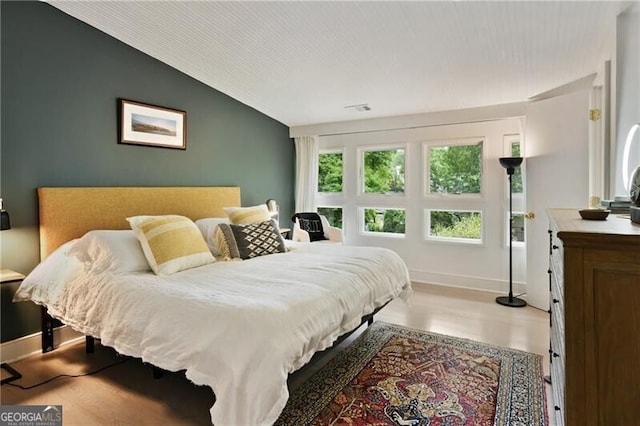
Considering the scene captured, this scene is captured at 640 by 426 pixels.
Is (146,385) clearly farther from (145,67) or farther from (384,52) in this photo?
(384,52)

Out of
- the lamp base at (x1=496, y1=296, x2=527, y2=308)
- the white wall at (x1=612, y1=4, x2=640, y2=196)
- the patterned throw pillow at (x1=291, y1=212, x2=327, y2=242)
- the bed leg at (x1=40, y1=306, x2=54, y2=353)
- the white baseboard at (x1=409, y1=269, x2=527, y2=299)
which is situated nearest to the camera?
the white wall at (x1=612, y1=4, x2=640, y2=196)

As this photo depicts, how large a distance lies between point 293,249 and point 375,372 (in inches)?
57.4

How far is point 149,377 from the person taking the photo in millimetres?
2479

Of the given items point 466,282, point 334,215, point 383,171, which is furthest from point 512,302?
point 334,215

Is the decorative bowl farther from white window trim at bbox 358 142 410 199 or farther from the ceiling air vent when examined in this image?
white window trim at bbox 358 142 410 199

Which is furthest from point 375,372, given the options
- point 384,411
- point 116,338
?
point 116,338

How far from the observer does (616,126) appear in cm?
250

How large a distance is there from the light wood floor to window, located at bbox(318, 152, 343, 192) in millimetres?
2492

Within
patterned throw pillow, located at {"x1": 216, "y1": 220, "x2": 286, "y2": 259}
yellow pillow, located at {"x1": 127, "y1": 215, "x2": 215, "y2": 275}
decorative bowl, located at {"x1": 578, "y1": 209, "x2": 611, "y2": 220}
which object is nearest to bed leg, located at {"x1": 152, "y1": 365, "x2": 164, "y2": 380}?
yellow pillow, located at {"x1": 127, "y1": 215, "x2": 215, "y2": 275}

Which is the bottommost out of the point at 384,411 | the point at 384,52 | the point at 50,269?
the point at 384,411

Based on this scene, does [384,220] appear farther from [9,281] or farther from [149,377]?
[9,281]

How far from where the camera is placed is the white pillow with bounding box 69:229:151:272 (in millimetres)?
2604

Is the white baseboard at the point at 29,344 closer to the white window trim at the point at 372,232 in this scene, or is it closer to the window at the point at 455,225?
the white window trim at the point at 372,232

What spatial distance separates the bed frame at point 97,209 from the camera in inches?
113
